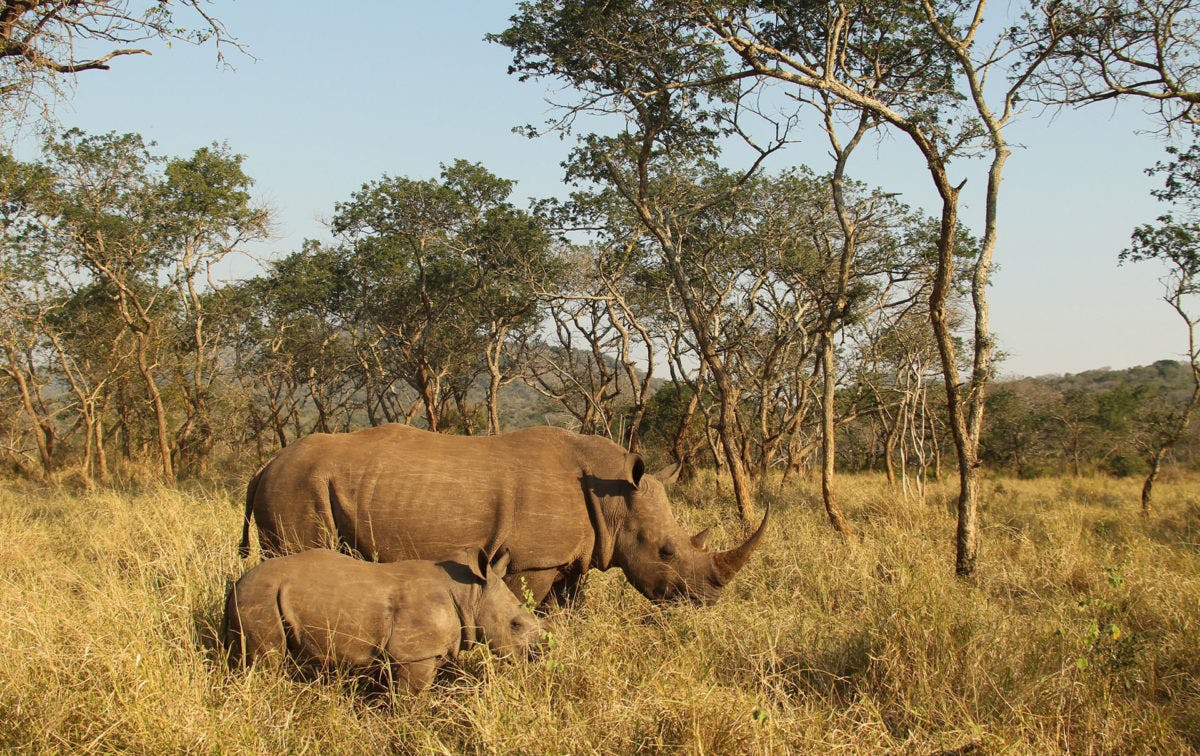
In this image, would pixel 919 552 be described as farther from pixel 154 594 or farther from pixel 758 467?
pixel 758 467

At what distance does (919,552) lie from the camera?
301 inches

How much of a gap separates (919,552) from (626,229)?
46.7 ft

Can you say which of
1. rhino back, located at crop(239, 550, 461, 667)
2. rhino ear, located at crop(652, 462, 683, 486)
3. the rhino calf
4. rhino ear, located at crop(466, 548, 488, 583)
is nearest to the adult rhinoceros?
rhino ear, located at crop(652, 462, 683, 486)

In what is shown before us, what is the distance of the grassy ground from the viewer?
371cm

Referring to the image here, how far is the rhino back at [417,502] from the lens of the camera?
562 centimetres

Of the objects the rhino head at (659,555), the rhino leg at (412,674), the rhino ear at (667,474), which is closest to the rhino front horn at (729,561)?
the rhino head at (659,555)

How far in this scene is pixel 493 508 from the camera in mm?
5750

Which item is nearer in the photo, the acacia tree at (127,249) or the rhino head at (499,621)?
the rhino head at (499,621)

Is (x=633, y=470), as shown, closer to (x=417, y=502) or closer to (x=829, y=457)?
(x=417, y=502)

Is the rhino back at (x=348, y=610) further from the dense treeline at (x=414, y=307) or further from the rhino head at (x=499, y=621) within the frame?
the dense treeline at (x=414, y=307)

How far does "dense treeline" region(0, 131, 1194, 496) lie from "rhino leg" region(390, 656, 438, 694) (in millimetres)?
6483

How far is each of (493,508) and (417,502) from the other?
1.63 feet

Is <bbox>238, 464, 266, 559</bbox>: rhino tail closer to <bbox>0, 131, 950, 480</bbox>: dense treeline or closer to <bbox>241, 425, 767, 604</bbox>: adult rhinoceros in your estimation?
<bbox>241, 425, 767, 604</bbox>: adult rhinoceros

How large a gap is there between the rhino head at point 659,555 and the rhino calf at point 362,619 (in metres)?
1.56
